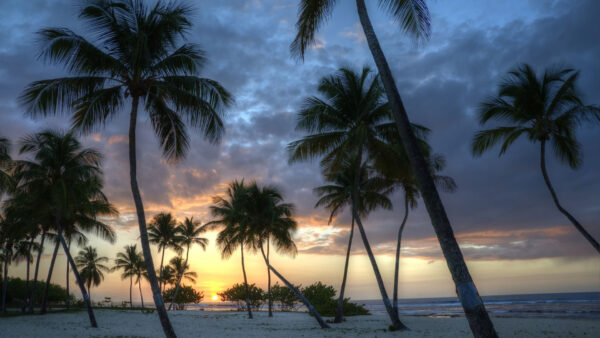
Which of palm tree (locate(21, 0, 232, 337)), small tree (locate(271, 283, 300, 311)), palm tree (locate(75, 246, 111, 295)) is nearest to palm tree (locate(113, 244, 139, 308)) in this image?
palm tree (locate(75, 246, 111, 295))

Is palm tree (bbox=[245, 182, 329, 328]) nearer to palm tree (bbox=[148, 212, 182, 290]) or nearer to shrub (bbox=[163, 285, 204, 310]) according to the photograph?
palm tree (bbox=[148, 212, 182, 290])

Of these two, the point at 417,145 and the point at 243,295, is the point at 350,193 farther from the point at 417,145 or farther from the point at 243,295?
the point at 243,295

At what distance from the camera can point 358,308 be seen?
27.9m

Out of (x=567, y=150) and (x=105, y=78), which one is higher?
(x=105, y=78)

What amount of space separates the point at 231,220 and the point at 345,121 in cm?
1138

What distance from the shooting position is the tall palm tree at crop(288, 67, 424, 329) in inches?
605

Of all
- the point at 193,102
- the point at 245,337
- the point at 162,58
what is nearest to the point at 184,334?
the point at 245,337

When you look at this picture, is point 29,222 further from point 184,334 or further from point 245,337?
point 245,337

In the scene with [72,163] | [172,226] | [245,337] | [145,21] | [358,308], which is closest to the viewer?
[145,21]

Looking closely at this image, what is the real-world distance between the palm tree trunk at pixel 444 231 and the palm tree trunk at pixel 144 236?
24.2 feet

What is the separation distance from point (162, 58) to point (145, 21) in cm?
113

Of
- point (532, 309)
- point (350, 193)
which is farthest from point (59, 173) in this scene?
point (532, 309)

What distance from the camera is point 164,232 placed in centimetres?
3891

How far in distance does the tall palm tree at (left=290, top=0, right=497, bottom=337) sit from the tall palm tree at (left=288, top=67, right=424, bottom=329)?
7201 millimetres
